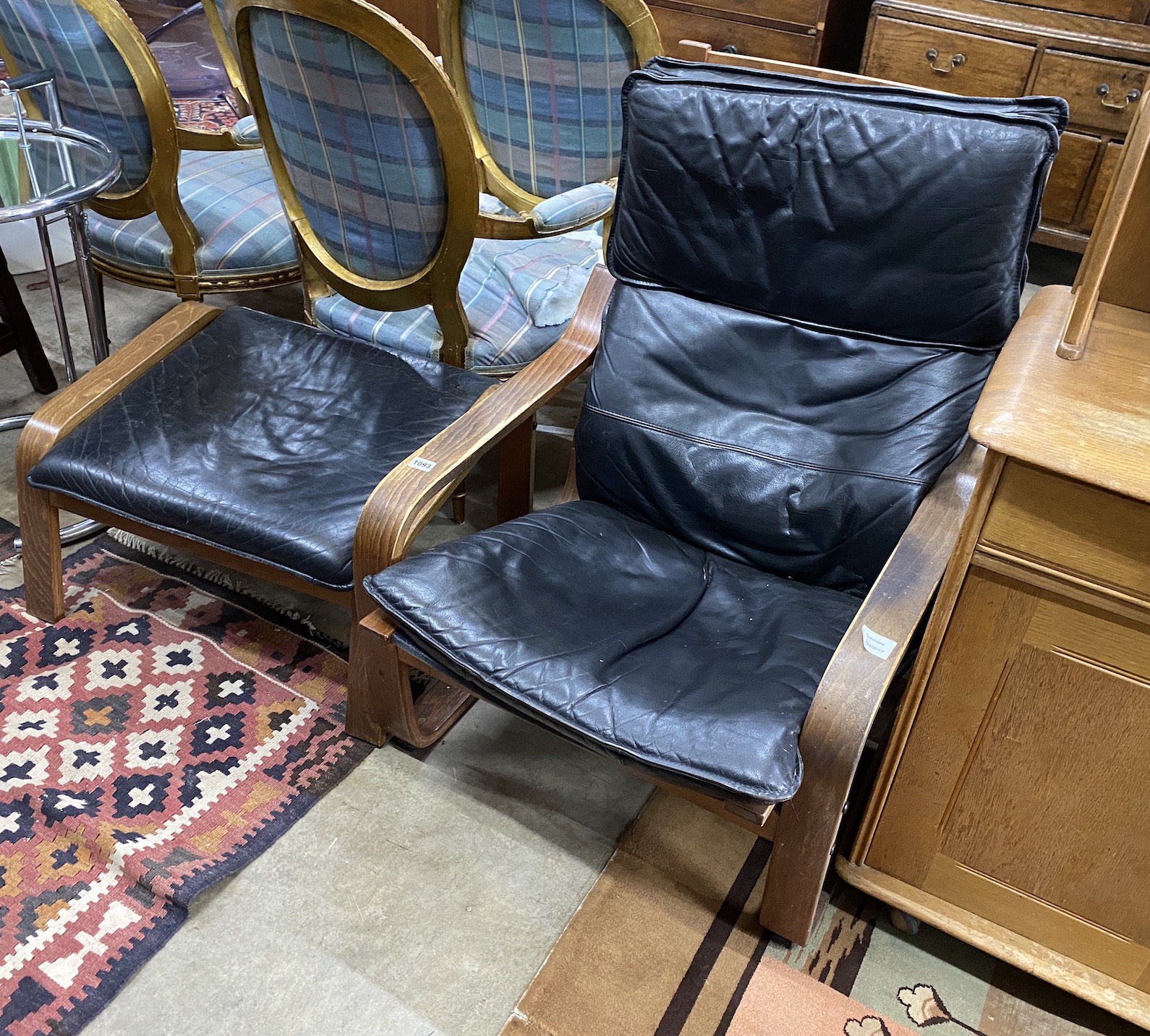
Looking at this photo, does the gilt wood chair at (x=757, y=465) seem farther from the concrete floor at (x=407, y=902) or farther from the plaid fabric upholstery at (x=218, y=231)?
the plaid fabric upholstery at (x=218, y=231)

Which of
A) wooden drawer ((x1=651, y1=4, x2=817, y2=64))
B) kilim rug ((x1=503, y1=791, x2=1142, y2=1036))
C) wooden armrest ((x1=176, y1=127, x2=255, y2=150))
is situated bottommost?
kilim rug ((x1=503, y1=791, x2=1142, y2=1036))

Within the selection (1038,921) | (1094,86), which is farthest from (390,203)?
(1094,86)

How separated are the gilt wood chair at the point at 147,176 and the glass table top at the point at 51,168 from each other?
0.08 meters

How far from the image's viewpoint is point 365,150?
67.6 inches

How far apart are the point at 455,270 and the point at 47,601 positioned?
959 mm

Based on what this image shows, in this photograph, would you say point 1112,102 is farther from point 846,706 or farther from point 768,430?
point 846,706

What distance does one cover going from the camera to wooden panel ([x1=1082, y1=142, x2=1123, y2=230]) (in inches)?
109

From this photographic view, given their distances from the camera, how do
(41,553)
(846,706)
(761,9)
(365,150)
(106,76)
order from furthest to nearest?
(761,9), (106,76), (41,553), (365,150), (846,706)

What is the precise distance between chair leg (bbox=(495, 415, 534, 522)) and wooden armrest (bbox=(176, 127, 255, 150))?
1014 mm

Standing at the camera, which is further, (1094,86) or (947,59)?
(947,59)

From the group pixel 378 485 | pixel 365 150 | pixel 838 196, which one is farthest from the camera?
pixel 365 150

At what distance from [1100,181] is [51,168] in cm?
262

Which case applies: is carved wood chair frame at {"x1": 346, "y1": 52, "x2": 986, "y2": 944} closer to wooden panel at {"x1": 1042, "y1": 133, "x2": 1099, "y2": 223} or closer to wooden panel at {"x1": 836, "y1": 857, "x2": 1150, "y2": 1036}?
wooden panel at {"x1": 836, "y1": 857, "x2": 1150, "y2": 1036}

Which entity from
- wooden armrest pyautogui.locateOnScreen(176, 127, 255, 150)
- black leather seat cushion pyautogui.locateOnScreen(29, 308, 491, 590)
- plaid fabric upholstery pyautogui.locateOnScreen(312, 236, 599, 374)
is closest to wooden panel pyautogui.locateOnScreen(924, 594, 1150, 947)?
black leather seat cushion pyautogui.locateOnScreen(29, 308, 491, 590)
